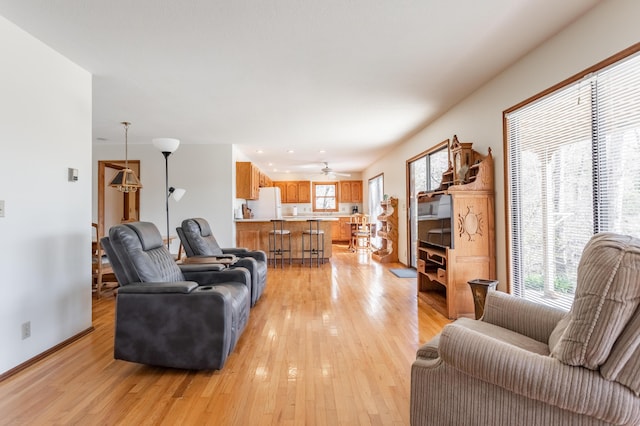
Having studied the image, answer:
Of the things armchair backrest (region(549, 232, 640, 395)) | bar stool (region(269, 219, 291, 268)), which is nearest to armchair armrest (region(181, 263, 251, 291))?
armchair backrest (region(549, 232, 640, 395))

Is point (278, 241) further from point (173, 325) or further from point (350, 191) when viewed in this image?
point (350, 191)

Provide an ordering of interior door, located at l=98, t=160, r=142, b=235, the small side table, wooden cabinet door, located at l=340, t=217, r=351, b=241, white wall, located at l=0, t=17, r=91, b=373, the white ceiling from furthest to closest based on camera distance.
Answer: wooden cabinet door, located at l=340, t=217, r=351, b=241
interior door, located at l=98, t=160, r=142, b=235
the small side table
white wall, located at l=0, t=17, r=91, b=373
the white ceiling

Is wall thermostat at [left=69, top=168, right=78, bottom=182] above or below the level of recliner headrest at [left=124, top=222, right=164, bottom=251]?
above

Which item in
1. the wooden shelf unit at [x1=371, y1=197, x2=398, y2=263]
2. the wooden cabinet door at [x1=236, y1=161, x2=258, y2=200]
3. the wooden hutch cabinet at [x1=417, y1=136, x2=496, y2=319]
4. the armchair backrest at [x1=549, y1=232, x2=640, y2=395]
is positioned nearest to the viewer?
the armchair backrest at [x1=549, y1=232, x2=640, y2=395]

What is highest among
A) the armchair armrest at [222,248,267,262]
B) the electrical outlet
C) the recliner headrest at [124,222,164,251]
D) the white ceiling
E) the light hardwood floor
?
the white ceiling

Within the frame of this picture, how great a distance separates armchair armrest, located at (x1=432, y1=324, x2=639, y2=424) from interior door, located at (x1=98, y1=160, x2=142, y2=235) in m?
6.09

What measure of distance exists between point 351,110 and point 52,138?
3.16 metres

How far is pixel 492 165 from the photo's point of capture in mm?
3330

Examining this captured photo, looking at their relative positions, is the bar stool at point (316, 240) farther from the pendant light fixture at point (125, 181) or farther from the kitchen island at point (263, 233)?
the pendant light fixture at point (125, 181)

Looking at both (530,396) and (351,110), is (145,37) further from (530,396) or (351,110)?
(530,396)

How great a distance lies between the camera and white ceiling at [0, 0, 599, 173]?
6.93 feet

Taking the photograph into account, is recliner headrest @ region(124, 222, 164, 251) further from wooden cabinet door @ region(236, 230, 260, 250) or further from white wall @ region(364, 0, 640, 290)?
wooden cabinet door @ region(236, 230, 260, 250)

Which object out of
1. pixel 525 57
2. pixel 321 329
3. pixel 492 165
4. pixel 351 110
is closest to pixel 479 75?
pixel 525 57

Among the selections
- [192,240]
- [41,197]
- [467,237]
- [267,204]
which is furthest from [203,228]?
[267,204]
